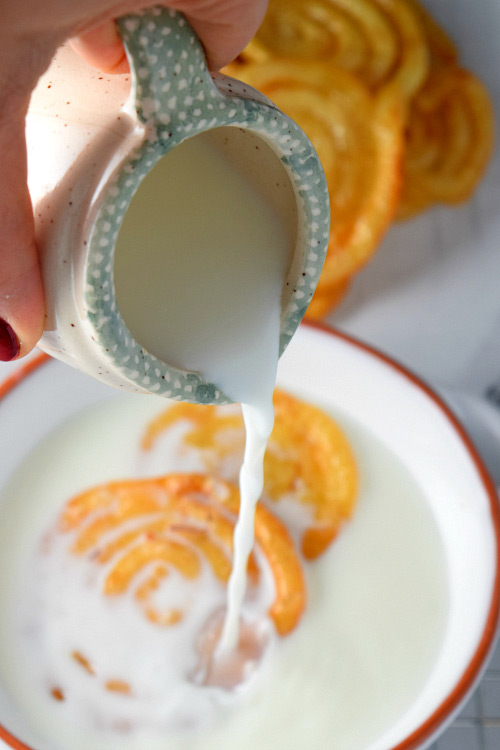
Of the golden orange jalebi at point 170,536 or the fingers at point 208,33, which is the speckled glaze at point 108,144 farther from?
the golden orange jalebi at point 170,536

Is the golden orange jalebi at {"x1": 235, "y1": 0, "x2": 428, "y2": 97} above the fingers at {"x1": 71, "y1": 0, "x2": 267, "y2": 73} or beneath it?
beneath

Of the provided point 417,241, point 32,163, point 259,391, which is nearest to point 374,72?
point 417,241

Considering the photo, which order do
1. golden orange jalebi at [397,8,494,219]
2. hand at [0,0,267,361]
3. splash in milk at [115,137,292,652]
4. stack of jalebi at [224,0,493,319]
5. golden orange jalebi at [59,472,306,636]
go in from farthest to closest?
golden orange jalebi at [397,8,494,219] → stack of jalebi at [224,0,493,319] → golden orange jalebi at [59,472,306,636] → splash in milk at [115,137,292,652] → hand at [0,0,267,361]

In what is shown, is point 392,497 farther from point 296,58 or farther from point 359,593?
point 296,58

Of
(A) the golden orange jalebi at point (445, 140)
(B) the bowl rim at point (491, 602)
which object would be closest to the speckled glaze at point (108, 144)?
(B) the bowl rim at point (491, 602)

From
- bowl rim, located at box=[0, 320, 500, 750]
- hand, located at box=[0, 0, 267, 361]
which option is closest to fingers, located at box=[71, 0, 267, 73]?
hand, located at box=[0, 0, 267, 361]

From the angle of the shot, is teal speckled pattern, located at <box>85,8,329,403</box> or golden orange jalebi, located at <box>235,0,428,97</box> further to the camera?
golden orange jalebi, located at <box>235,0,428,97</box>

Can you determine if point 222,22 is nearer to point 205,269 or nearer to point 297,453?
point 205,269

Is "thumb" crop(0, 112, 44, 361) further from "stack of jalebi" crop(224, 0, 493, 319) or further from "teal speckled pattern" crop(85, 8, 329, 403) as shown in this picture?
"stack of jalebi" crop(224, 0, 493, 319)

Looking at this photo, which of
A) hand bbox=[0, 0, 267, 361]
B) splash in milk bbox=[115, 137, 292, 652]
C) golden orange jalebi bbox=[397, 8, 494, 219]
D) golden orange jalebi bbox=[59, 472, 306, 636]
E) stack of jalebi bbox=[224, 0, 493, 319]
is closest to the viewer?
hand bbox=[0, 0, 267, 361]
